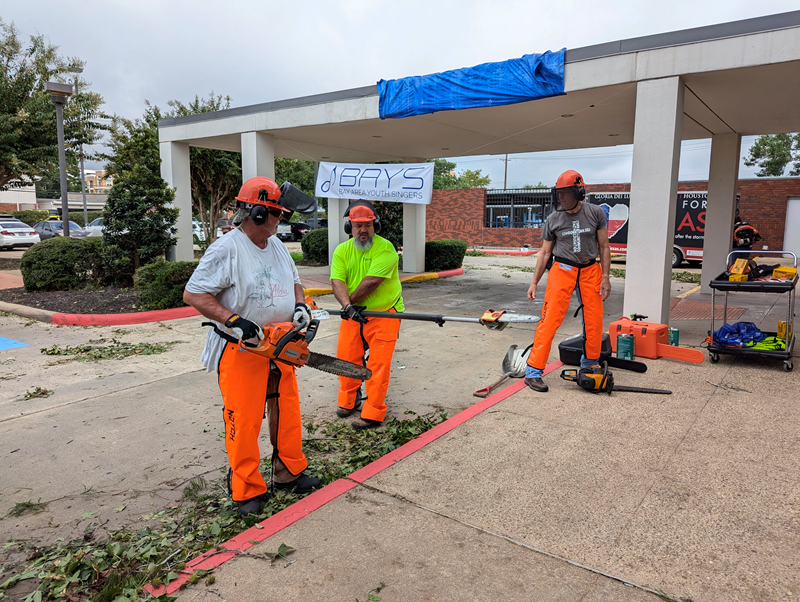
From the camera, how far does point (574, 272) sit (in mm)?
5121

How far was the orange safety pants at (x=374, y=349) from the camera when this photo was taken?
14.3ft

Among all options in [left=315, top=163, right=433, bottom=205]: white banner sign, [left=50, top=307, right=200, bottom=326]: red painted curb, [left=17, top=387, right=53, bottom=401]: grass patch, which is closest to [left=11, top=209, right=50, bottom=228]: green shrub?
[left=315, top=163, right=433, bottom=205]: white banner sign

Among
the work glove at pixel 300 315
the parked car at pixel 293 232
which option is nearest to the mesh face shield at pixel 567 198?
the work glove at pixel 300 315

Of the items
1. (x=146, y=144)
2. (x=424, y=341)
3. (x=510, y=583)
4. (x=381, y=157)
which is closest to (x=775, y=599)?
(x=510, y=583)

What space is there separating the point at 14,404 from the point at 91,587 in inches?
135

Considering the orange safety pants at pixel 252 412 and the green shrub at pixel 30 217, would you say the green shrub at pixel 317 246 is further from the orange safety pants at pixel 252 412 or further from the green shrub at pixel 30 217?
the green shrub at pixel 30 217

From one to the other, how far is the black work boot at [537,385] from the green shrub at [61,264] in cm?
961

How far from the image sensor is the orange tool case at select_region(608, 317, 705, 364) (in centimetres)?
612

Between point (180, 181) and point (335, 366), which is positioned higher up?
point (180, 181)

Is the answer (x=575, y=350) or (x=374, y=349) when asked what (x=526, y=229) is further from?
(x=374, y=349)

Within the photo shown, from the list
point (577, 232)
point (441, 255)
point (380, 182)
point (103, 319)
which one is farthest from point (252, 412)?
point (441, 255)

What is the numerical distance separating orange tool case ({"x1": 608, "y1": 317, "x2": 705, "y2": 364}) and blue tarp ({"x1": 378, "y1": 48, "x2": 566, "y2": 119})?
343cm

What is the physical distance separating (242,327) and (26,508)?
6.16 feet

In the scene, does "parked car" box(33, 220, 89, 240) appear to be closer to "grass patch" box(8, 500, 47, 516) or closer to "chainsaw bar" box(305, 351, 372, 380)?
"grass patch" box(8, 500, 47, 516)
